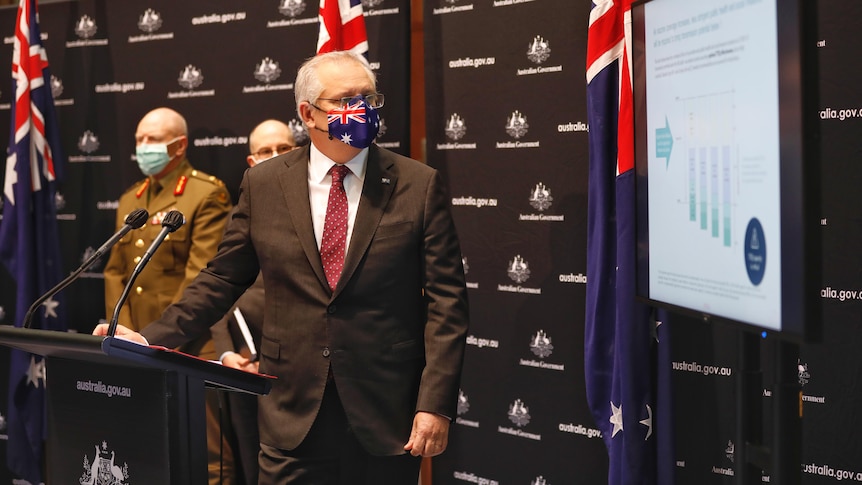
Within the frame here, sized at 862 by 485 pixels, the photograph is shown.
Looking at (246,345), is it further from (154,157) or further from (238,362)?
(154,157)

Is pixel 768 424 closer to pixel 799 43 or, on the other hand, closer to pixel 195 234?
pixel 799 43

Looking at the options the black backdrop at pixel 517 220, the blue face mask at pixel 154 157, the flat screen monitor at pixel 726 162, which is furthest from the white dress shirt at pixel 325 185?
the blue face mask at pixel 154 157

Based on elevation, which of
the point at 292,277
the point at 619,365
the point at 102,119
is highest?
the point at 102,119

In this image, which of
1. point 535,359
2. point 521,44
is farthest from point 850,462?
point 521,44

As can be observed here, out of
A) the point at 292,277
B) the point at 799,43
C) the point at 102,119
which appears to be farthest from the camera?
the point at 102,119

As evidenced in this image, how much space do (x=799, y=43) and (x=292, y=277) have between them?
149 cm

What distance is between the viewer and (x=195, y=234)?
4.35 meters

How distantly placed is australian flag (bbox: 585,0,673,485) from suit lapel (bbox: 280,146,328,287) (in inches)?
41.7

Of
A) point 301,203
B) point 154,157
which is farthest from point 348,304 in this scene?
point 154,157

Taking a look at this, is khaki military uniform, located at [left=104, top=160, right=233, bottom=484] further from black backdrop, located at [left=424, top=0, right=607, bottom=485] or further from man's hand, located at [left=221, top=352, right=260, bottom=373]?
black backdrop, located at [left=424, top=0, right=607, bottom=485]

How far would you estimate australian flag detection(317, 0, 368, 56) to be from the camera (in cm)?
416

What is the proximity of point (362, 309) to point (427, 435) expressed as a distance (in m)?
0.40

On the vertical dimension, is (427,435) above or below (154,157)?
below

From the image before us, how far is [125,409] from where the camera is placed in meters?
2.16
